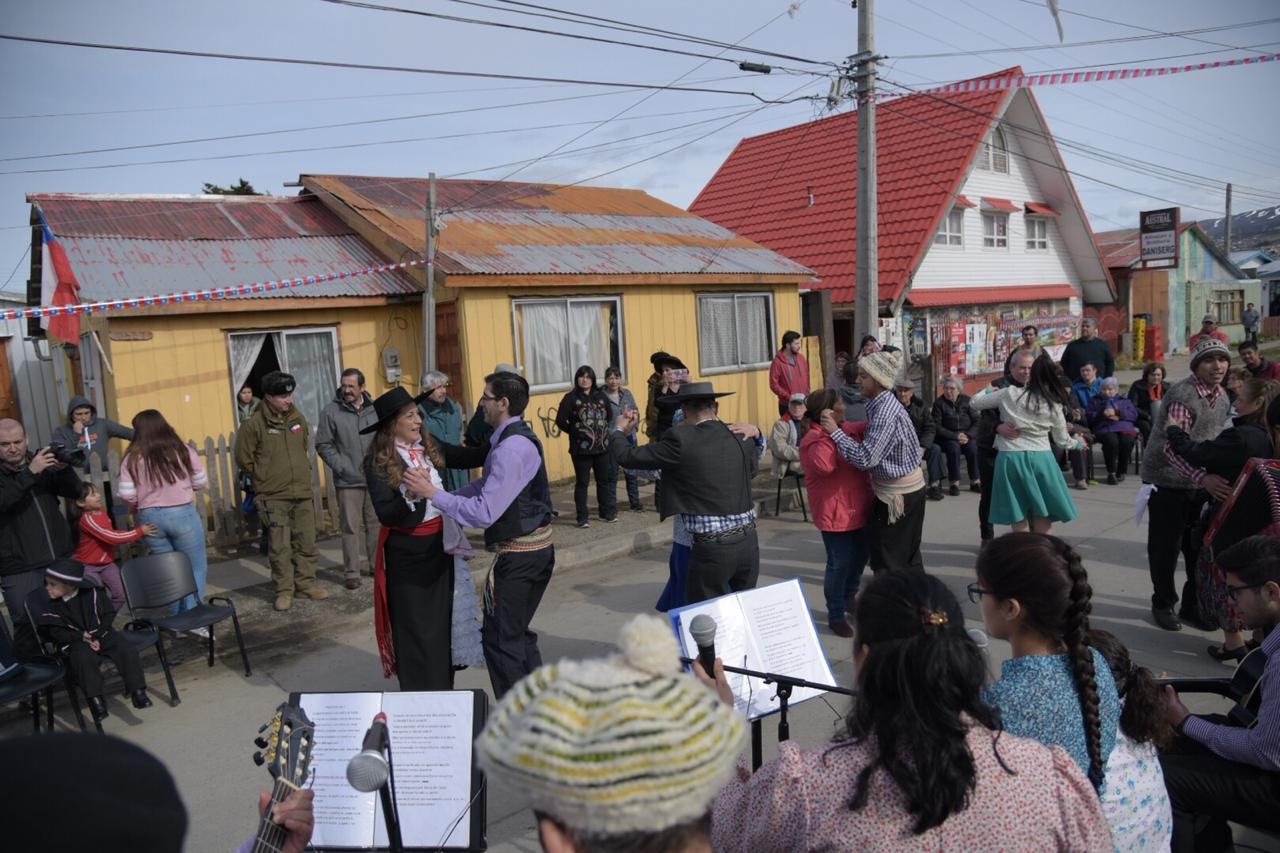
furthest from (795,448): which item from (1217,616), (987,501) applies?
(1217,616)

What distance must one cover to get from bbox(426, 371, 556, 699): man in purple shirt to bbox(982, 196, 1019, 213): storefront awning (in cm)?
1800

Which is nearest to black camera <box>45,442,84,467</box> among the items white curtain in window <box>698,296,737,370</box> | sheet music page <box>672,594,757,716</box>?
sheet music page <box>672,594,757,716</box>

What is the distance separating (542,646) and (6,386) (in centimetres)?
1299

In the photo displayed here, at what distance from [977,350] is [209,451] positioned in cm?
1641

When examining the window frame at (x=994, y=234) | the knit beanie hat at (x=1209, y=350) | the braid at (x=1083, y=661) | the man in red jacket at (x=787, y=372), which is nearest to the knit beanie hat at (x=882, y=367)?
the knit beanie hat at (x=1209, y=350)

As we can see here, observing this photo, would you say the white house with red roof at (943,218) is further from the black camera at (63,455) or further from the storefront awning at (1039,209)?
the black camera at (63,455)

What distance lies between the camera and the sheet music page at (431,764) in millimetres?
2732

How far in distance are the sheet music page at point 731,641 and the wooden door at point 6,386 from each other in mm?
15319

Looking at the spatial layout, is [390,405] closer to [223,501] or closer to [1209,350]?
[223,501]

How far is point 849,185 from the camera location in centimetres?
1884

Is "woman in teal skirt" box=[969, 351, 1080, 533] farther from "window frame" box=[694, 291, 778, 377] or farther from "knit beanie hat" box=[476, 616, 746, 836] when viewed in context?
"window frame" box=[694, 291, 778, 377]

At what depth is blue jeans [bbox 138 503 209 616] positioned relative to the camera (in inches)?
248

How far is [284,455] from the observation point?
7141 mm

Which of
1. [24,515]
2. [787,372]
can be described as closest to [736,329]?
[787,372]
